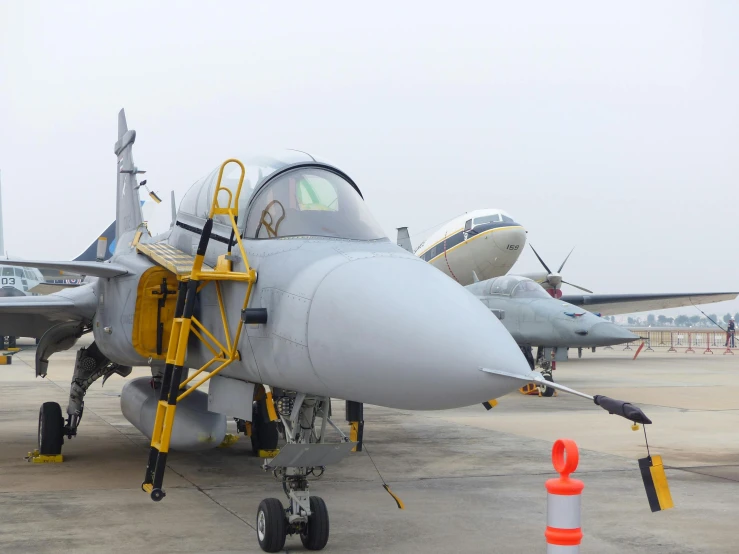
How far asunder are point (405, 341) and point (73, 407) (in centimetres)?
677

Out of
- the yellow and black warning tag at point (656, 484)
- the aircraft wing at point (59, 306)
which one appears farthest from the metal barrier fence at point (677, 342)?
the yellow and black warning tag at point (656, 484)

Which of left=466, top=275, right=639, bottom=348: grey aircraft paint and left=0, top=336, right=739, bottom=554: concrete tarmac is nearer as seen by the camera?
left=0, top=336, right=739, bottom=554: concrete tarmac

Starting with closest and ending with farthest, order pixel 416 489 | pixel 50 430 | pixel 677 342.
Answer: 1. pixel 416 489
2. pixel 50 430
3. pixel 677 342

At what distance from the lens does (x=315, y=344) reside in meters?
4.84

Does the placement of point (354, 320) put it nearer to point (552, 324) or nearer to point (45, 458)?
point (45, 458)

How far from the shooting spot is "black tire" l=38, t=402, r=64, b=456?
9375mm

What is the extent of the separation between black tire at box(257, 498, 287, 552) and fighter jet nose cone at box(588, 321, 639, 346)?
47.5 ft

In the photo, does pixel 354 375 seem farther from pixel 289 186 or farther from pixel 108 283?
pixel 108 283

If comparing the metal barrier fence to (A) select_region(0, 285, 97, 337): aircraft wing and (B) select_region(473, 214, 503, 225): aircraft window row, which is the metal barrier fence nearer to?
(B) select_region(473, 214, 503, 225): aircraft window row

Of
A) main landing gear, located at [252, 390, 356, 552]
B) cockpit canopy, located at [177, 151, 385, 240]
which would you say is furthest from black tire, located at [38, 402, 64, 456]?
main landing gear, located at [252, 390, 356, 552]

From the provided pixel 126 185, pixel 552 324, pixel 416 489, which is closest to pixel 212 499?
pixel 416 489

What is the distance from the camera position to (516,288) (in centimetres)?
2022

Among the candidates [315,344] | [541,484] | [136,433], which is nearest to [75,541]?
[315,344]

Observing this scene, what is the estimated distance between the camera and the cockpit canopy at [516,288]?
20078 mm
